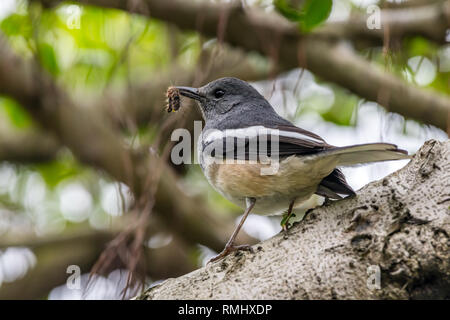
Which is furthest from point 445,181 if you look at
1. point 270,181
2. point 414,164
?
point 270,181

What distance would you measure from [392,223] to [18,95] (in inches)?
129

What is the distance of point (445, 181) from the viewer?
75.2 inches

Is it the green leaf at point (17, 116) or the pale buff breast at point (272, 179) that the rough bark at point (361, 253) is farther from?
the green leaf at point (17, 116)

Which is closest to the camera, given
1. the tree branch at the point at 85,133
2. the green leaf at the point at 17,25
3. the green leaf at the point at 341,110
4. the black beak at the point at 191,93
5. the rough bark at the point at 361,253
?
the rough bark at the point at 361,253

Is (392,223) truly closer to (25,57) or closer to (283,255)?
(283,255)

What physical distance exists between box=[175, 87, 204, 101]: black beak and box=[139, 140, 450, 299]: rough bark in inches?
64.6

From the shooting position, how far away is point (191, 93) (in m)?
3.53

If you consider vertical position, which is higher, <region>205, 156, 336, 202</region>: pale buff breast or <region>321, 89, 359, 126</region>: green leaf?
<region>321, 89, 359, 126</region>: green leaf

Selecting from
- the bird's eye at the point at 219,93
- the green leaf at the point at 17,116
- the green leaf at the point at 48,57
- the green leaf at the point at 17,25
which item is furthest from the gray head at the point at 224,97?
the green leaf at the point at 17,116

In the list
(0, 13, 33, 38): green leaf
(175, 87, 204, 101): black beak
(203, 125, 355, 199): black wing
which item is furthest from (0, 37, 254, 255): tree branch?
(203, 125, 355, 199): black wing

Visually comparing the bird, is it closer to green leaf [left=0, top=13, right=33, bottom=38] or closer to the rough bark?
the rough bark

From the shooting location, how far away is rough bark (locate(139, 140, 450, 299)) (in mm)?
1737

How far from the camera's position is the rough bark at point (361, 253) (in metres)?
1.74

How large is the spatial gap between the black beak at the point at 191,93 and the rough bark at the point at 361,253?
64.6 inches
